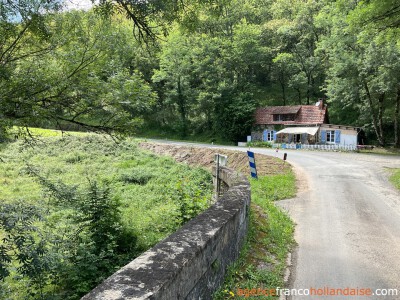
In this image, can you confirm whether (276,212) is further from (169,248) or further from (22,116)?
(22,116)

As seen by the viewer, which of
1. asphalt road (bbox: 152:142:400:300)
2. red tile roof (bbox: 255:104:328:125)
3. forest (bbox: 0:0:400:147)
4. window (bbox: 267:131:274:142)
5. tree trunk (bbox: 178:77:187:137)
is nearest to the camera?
asphalt road (bbox: 152:142:400:300)

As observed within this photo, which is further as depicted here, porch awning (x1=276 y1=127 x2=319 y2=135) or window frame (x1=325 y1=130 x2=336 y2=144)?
window frame (x1=325 y1=130 x2=336 y2=144)

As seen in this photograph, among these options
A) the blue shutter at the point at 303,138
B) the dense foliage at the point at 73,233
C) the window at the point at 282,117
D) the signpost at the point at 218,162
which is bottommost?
the dense foliage at the point at 73,233

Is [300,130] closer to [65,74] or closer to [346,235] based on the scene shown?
[346,235]

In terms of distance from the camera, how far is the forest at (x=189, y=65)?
4.92 meters

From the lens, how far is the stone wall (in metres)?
2.34

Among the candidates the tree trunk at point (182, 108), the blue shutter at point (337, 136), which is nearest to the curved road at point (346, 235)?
the blue shutter at point (337, 136)

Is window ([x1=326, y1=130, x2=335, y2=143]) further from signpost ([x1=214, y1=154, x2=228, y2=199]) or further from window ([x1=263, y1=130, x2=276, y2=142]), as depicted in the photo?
signpost ([x1=214, y1=154, x2=228, y2=199])

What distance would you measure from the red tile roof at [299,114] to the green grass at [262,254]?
31.4 m

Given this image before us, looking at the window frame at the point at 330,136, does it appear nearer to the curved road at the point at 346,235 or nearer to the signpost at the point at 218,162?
the curved road at the point at 346,235

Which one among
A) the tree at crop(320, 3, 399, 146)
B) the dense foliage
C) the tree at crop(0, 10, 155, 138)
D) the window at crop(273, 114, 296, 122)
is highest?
the tree at crop(320, 3, 399, 146)

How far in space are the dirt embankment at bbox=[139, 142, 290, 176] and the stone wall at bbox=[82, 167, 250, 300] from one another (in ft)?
32.8

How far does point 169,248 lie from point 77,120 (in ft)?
12.8

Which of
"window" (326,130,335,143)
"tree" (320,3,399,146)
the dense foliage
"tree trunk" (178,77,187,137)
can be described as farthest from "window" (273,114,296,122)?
the dense foliage
